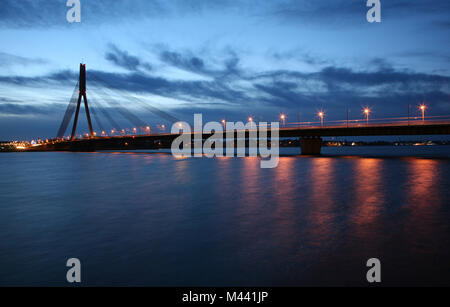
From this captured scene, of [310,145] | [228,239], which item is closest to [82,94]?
[310,145]

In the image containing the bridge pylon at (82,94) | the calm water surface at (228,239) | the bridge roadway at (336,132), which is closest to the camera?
the calm water surface at (228,239)

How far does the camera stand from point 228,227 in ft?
41.8

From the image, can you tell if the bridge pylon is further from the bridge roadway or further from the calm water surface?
the calm water surface

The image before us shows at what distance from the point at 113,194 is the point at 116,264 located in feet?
50.0

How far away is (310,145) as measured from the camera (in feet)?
291

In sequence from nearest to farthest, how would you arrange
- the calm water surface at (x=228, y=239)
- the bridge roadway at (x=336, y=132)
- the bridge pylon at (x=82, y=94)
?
the calm water surface at (x=228, y=239), the bridge roadway at (x=336, y=132), the bridge pylon at (x=82, y=94)

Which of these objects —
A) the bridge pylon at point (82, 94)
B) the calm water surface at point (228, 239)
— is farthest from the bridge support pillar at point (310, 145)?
the calm water surface at point (228, 239)

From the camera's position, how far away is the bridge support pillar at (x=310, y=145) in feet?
291

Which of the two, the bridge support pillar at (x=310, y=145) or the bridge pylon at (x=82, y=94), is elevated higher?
the bridge pylon at (x=82, y=94)

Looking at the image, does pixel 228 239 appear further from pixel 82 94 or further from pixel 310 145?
pixel 82 94

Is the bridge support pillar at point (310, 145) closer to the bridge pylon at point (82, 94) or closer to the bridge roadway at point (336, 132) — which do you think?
the bridge roadway at point (336, 132)

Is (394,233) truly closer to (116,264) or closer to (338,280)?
(338,280)

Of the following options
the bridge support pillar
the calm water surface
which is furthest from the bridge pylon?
the calm water surface
